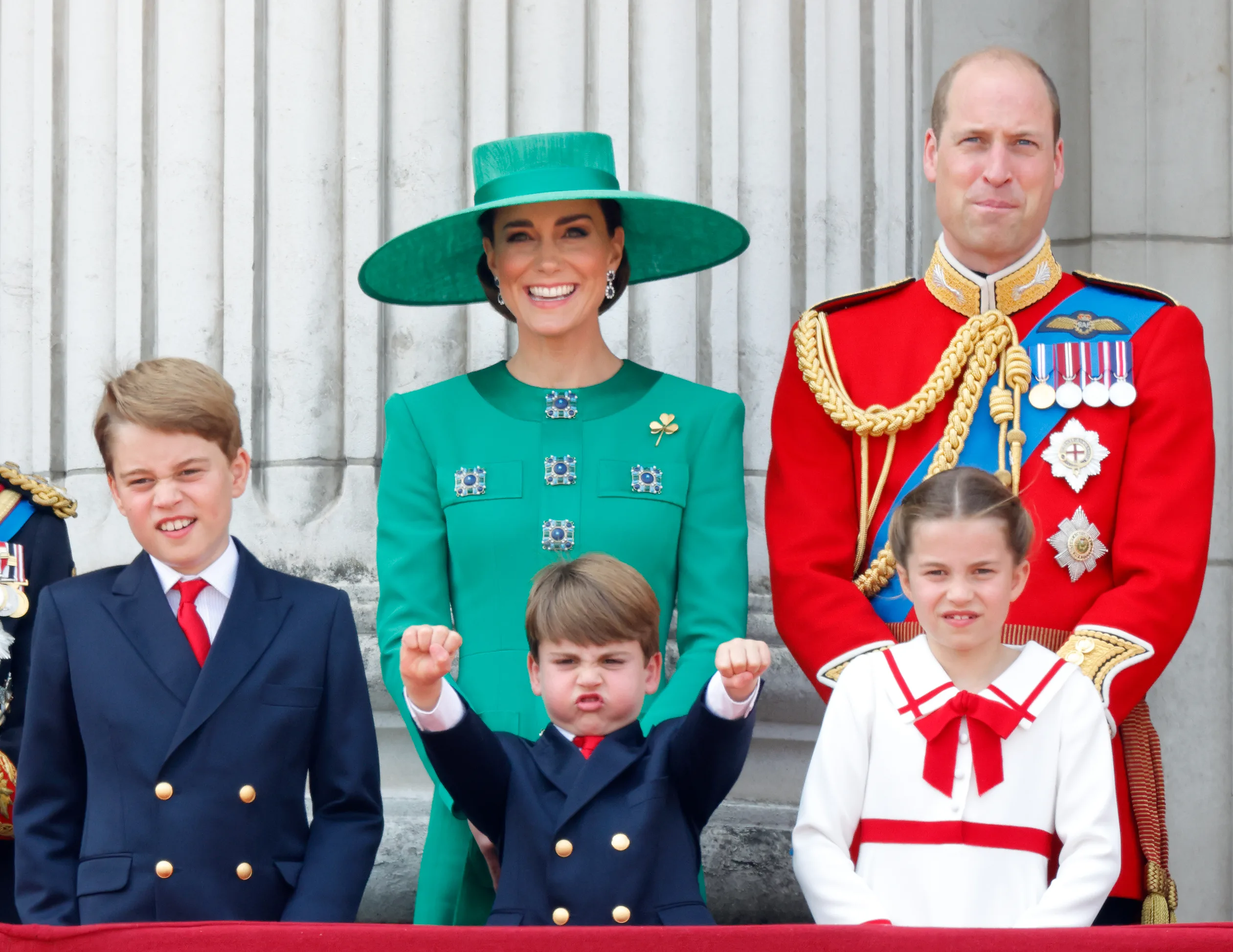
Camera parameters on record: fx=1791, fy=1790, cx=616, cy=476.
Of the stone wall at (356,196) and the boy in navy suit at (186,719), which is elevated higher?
the stone wall at (356,196)

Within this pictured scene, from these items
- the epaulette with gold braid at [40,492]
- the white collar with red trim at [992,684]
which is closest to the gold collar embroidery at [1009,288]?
the white collar with red trim at [992,684]

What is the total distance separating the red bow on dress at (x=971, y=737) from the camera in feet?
Answer: 8.85

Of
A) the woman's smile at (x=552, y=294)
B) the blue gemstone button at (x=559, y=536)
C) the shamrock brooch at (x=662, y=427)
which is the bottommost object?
the blue gemstone button at (x=559, y=536)

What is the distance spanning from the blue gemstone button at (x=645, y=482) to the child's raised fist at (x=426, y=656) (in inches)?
26.4

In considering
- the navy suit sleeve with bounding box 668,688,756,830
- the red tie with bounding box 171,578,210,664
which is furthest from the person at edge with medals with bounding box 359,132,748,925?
the red tie with bounding box 171,578,210,664

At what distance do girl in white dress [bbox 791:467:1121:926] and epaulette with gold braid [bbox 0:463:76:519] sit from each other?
145cm

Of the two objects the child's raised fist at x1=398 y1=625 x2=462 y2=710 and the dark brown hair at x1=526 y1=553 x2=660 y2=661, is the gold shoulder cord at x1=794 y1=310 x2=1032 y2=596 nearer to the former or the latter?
the dark brown hair at x1=526 y1=553 x2=660 y2=661

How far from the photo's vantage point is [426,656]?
261 centimetres

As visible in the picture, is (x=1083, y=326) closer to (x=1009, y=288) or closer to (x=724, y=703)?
(x=1009, y=288)

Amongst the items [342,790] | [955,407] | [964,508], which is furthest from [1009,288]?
[342,790]

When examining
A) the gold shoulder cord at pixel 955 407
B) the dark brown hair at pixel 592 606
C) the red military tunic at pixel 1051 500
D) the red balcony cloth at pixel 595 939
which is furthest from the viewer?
the gold shoulder cord at pixel 955 407

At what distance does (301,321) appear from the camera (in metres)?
4.14

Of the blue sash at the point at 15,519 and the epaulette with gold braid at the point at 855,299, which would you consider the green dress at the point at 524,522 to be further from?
the blue sash at the point at 15,519

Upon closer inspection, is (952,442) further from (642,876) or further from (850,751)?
(642,876)
